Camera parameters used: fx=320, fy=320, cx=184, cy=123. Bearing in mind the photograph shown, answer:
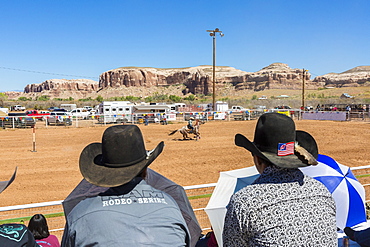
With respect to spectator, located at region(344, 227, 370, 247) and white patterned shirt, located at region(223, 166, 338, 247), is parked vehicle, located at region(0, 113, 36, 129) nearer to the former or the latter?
spectator, located at region(344, 227, 370, 247)

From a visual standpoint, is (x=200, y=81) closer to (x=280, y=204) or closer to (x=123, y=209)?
(x=280, y=204)

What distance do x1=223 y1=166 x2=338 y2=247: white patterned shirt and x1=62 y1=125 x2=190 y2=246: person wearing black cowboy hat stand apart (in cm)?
33

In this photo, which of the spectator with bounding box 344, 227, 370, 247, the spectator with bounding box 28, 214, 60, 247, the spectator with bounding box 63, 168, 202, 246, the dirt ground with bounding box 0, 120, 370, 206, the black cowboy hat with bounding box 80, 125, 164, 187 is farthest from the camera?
the dirt ground with bounding box 0, 120, 370, 206

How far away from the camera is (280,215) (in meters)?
1.73

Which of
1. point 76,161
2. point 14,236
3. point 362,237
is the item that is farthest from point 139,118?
point 14,236

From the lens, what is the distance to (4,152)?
13.8 meters

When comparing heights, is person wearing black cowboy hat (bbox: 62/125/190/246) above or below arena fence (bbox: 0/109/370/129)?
above

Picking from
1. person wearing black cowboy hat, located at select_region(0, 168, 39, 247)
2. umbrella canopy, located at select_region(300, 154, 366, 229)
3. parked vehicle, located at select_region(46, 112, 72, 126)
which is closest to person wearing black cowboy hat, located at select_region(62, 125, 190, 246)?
person wearing black cowboy hat, located at select_region(0, 168, 39, 247)

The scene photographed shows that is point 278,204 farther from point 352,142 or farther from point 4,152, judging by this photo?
point 352,142

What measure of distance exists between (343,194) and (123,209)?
3140 mm

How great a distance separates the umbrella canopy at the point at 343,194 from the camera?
384cm

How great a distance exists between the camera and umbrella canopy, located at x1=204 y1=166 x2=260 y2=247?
11.9 feet

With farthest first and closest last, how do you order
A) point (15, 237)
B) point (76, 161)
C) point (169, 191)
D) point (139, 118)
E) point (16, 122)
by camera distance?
point (139, 118) < point (16, 122) < point (76, 161) < point (169, 191) < point (15, 237)

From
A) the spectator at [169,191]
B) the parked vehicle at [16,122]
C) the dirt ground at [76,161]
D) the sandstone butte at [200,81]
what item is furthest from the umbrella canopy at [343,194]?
the sandstone butte at [200,81]
